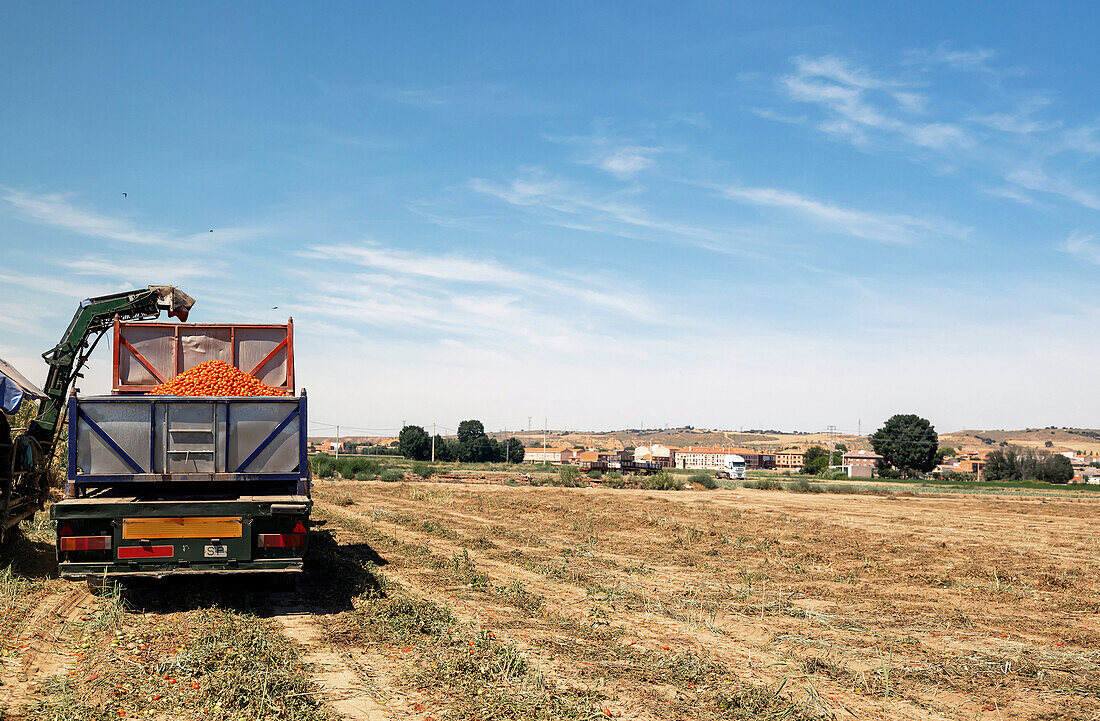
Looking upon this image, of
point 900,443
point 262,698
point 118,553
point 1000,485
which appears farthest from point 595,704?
point 900,443

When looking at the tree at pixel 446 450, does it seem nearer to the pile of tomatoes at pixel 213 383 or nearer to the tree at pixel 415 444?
the tree at pixel 415 444

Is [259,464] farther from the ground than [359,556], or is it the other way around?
[259,464]

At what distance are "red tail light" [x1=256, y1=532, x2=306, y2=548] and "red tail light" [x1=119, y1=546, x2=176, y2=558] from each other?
103cm

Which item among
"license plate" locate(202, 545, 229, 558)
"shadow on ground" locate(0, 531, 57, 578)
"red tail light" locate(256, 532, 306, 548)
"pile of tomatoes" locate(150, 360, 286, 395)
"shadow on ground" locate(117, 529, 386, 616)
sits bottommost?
"shadow on ground" locate(117, 529, 386, 616)

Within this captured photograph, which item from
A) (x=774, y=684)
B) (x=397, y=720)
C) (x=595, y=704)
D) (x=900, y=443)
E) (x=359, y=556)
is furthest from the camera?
(x=900, y=443)

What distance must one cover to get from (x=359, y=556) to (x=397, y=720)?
9455 millimetres

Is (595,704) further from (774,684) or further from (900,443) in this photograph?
(900,443)

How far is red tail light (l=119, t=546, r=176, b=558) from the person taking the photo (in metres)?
9.52

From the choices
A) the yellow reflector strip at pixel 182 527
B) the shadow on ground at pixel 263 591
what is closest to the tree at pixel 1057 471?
the shadow on ground at pixel 263 591

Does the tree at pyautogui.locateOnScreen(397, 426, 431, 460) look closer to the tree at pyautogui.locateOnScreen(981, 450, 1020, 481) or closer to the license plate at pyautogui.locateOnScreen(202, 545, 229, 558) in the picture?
the tree at pyautogui.locateOnScreen(981, 450, 1020, 481)

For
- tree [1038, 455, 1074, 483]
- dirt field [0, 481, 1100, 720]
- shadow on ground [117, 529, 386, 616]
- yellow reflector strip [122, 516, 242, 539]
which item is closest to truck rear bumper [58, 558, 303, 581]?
yellow reflector strip [122, 516, 242, 539]

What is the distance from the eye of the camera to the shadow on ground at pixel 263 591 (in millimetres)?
10367

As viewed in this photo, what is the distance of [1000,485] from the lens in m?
75.3

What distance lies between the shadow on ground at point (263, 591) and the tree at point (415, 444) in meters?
121
